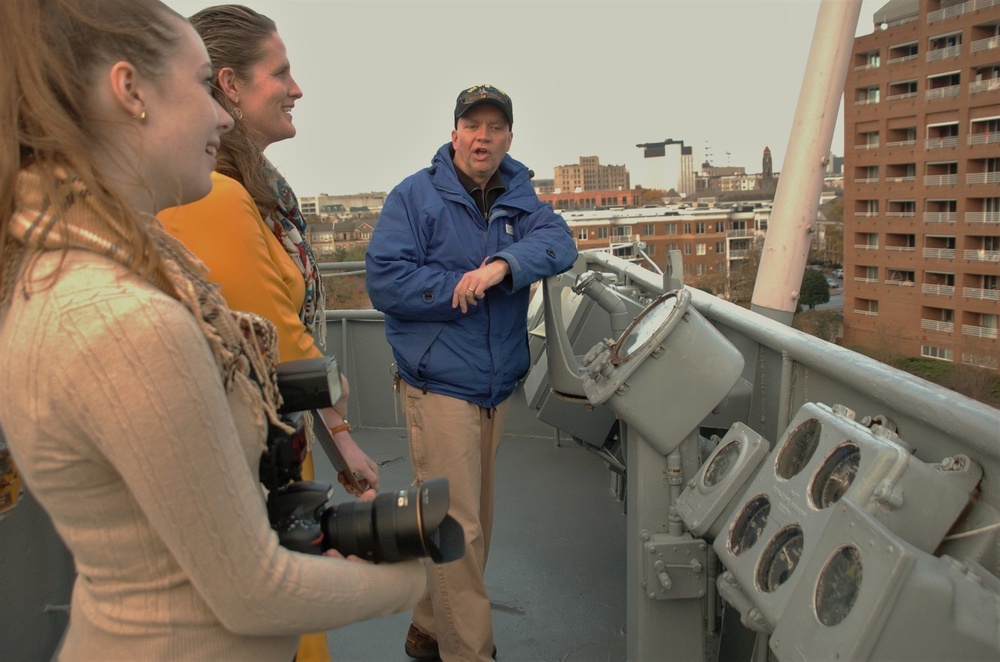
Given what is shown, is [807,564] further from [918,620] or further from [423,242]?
[423,242]

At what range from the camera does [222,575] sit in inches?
34.5

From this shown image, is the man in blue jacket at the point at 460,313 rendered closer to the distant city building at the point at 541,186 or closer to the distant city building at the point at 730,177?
the distant city building at the point at 541,186

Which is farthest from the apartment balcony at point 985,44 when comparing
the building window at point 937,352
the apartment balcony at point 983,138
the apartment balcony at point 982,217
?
the building window at point 937,352

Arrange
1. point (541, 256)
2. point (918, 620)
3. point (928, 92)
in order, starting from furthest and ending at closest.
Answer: point (928, 92)
point (541, 256)
point (918, 620)

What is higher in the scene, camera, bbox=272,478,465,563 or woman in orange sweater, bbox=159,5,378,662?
woman in orange sweater, bbox=159,5,378,662

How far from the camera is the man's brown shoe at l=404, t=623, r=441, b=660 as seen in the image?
8.29 feet

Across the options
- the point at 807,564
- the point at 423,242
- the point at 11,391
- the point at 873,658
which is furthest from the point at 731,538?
the point at 11,391

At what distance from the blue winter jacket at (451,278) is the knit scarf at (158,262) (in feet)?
4.34

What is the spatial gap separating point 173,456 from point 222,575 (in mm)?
159

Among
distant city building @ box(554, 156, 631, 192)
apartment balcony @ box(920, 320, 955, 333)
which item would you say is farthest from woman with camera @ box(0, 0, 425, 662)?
distant city building @ box(554, 156, 631, 192)

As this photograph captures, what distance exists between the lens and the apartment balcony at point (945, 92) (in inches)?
148

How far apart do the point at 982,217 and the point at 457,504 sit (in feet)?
9.12

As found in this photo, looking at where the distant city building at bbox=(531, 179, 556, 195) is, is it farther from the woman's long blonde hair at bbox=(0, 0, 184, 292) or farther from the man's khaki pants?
the woman's long blonde hair at bbox=(0, 0, 184, 292)

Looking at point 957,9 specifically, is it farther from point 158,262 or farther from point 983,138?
point 158,262
